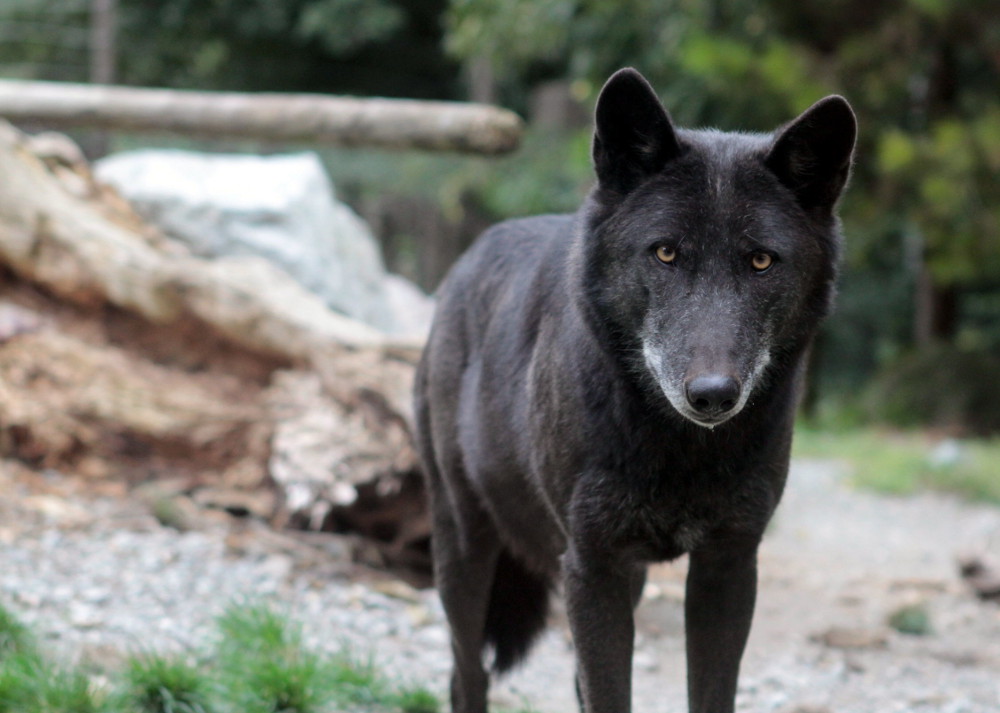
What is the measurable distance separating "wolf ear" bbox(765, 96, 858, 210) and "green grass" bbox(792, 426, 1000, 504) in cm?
548

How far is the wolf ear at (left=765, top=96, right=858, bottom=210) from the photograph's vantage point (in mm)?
2561

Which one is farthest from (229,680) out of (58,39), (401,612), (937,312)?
(58,39)

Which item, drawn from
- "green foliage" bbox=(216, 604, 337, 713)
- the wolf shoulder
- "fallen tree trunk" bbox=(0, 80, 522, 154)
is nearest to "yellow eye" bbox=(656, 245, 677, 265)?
the wolf shoulder

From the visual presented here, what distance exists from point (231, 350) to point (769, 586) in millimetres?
3009

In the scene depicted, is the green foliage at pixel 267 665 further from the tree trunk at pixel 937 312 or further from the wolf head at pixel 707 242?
the tree trunk at pixel 937 312

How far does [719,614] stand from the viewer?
9.15 feet

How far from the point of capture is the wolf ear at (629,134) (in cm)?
257

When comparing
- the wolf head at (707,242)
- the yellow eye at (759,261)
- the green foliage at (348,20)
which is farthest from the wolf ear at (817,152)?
the green foliage at (348,20)

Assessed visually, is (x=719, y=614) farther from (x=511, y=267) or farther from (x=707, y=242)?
(x=511, y=267)

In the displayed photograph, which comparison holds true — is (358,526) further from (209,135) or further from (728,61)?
(728,61)

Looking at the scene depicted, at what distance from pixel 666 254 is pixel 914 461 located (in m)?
6.75

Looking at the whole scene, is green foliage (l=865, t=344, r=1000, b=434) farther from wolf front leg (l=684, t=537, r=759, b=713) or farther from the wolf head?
the wolf head

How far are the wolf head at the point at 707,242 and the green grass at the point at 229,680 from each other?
1.46m

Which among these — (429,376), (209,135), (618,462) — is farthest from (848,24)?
(618,462)
